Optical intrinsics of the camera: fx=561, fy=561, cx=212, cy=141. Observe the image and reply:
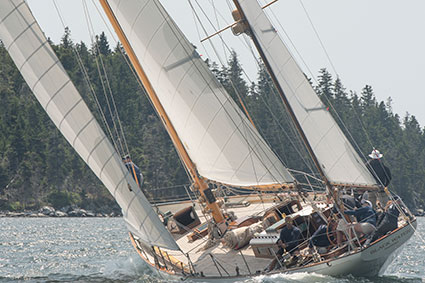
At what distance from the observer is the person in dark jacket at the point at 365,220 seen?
12.7m

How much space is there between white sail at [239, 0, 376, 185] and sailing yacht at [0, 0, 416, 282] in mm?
32

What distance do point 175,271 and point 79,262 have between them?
243 inches

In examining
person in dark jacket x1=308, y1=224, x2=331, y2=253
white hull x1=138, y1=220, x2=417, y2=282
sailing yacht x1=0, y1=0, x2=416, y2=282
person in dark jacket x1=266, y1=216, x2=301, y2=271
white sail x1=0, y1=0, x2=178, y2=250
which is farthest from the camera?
person in dark jacket x1=308, y1=224, x2=331, y2=253

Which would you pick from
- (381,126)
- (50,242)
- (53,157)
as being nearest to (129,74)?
(53,157)

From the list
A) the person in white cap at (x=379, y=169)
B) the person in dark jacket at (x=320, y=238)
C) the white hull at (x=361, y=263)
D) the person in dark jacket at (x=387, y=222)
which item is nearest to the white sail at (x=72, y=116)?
the white hull at (x=361, y=263)

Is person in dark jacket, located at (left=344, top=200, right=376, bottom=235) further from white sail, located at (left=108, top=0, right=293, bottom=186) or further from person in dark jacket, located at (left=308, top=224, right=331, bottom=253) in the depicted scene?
white sail, located at (left=108, top=0, right=293, bottom=186)

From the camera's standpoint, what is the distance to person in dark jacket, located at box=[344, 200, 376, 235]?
501 inches

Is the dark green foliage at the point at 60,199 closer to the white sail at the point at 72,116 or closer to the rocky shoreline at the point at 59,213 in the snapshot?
the rocky shoreline at the point at 59,213

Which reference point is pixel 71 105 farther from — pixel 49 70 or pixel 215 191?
pixel 215 191

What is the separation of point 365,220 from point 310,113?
310 centimetres

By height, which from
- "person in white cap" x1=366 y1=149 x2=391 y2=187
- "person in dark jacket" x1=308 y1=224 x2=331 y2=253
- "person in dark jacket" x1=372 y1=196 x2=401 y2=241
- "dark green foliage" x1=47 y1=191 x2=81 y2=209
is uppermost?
"dark green foliage" x1=47 y1=191 x2=81 y2=209

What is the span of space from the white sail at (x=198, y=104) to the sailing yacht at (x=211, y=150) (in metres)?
0.03

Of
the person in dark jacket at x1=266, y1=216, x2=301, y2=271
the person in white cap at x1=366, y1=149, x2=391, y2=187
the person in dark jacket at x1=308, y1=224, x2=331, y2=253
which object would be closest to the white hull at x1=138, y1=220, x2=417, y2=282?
the person in dark jacket at x1=266, y1=216, x2=301, y2=271

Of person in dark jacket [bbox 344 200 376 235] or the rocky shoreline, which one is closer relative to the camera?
person in dark jacket [bbox 344 200 376 235]
